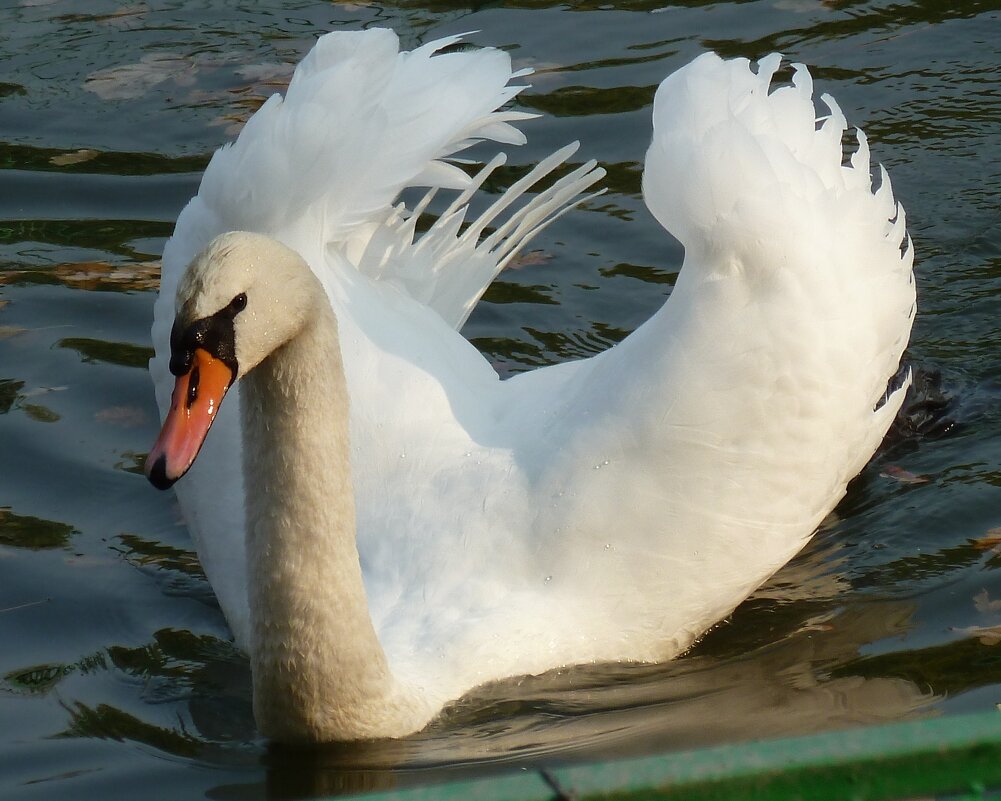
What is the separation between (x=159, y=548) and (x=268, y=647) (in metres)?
1.65

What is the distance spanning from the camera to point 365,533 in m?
5.11

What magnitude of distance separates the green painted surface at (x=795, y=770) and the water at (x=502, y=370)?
2.04 metres

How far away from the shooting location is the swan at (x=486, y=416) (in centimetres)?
436

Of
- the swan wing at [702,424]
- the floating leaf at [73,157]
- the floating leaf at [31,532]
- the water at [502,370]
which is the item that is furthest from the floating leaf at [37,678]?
the floating leaf at [73,157]

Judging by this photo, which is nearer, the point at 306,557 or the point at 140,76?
the point at 306,557

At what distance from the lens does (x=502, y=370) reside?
7.16m

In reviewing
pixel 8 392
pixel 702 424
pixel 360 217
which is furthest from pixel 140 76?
pixel 702 424

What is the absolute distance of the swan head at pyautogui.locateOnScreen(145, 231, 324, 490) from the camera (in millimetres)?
3871

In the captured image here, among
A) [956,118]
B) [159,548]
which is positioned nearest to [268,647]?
[159,548]

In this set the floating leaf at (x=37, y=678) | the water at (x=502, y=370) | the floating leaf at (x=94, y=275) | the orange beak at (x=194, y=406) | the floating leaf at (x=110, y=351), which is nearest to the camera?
the orange beak at (x=194, y=406)

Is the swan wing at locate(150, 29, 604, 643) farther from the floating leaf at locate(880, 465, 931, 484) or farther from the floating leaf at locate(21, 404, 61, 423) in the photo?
the floating leaf at locate(880, 465, 931, 484)

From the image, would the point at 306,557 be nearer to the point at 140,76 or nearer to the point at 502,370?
the point at 502,370

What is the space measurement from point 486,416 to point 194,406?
5.66ft

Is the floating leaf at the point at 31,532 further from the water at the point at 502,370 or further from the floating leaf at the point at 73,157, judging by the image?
the floating leaf at the point at 73,157
